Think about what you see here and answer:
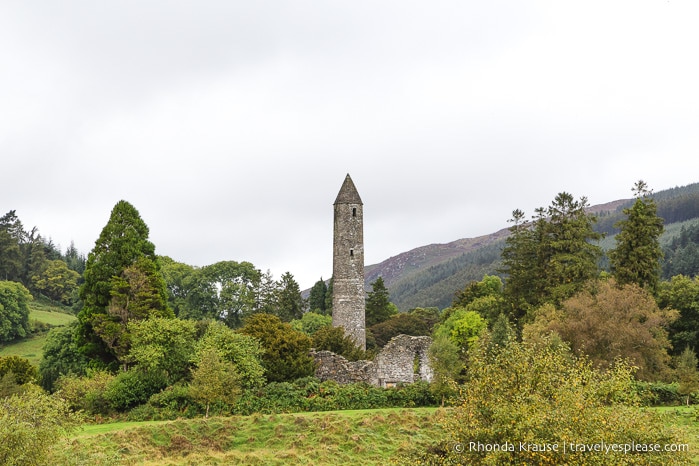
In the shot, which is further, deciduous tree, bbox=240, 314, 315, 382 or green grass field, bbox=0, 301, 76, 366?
green grass field, bbox=0, 301, 76, 366

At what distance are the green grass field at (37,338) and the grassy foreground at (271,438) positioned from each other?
34155mm

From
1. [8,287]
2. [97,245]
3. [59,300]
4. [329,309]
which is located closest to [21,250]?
[59,300]

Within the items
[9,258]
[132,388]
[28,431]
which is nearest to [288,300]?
[132,388]

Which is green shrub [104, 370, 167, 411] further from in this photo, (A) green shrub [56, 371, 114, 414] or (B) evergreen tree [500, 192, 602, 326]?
(B) evergreen tree [500, 192, 602, 326]

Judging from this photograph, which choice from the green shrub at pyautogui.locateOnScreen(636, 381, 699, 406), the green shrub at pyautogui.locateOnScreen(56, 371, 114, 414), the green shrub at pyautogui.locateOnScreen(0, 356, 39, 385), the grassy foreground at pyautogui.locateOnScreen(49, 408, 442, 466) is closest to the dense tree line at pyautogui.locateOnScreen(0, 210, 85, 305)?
the green shrub at pyautogui.locateOnScreen(0, 356, 39, 385)

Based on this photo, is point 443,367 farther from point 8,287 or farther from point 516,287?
point 8,287

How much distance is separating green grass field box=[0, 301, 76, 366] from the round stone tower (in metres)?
25.6

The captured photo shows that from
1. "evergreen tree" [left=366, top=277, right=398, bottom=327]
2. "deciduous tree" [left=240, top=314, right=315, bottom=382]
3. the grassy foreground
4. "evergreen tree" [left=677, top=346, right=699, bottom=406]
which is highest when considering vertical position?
"evergreen tree" [left=366, top=277, right=398, bottom=327]

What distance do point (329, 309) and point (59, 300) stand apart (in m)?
41.2

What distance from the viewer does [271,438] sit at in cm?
2478

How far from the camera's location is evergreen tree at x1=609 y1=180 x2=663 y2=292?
3822cm

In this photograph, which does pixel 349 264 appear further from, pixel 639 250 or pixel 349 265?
pixel 639 250

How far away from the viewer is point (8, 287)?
65.7 meters

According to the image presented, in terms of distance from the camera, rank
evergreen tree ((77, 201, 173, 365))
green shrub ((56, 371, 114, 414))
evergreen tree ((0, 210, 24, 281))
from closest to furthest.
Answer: green shrub ((56, 371, 114, 414)), evergreen tree ((77, 201, 173, 365)), evergreen tree ((0, 210, 24, 281))
